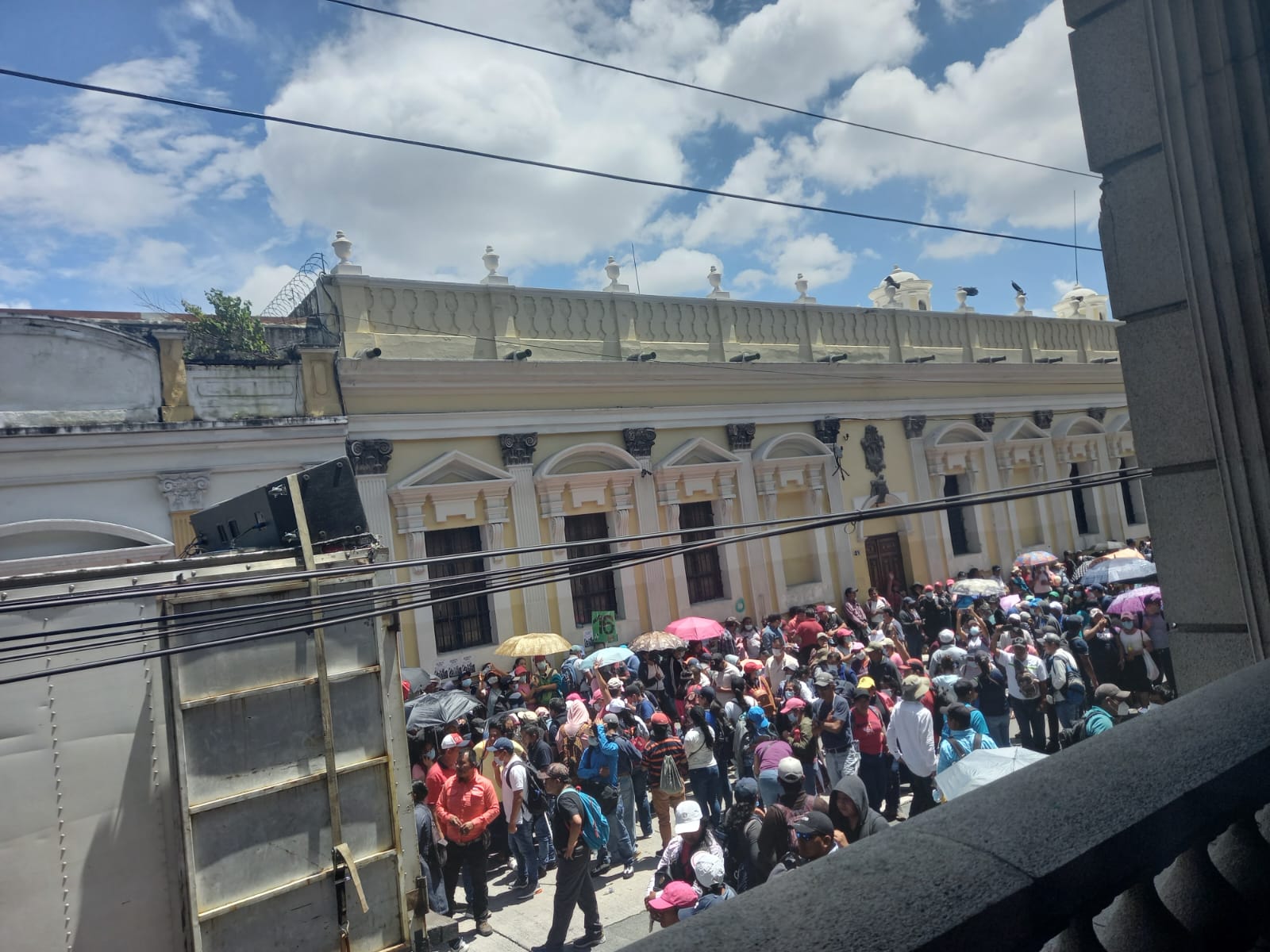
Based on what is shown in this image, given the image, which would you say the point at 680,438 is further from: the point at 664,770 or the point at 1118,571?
the point at 664,770

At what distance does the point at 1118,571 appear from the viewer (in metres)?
14.4

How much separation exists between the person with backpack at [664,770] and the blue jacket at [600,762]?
0.53 meters

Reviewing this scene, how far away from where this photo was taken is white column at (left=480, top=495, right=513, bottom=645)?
15.4 m

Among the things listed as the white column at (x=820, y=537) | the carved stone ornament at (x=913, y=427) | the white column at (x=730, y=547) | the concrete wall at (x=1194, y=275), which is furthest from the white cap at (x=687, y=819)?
the carved stone ornament at (x=913, y=427)

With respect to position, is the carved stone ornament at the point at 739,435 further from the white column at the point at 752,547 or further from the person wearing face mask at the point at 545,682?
the person wearing face mask at the point at 545,682

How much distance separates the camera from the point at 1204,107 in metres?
3.88

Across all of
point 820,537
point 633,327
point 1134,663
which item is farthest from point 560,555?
point 1134,663

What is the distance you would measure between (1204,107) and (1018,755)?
4120 millimetres

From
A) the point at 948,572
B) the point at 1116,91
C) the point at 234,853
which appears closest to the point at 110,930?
the point at 234,853

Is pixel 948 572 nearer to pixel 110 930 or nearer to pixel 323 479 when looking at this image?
pixel 323 479

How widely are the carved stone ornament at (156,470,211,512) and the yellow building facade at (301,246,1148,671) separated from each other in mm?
2445

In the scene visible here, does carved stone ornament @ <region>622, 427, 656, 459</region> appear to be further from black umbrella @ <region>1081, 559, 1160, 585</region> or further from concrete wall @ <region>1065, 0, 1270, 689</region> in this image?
concrete wall @ <region>1065, 0, 1270, 689</region>

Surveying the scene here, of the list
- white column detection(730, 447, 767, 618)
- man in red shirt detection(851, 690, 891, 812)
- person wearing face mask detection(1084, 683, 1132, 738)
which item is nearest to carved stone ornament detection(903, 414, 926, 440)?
white column detection(730, 447, 767, 618)

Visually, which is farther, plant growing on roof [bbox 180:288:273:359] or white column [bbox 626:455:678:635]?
white column [bbox 626:455:678:635]
